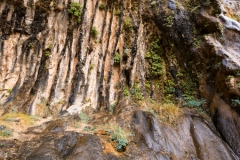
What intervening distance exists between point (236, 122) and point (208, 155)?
2.44m

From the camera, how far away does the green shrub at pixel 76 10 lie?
32.5ft

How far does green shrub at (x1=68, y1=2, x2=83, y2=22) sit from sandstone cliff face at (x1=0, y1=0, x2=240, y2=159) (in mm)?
136

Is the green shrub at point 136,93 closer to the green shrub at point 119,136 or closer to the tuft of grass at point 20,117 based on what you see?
the green shrub at point 119,136

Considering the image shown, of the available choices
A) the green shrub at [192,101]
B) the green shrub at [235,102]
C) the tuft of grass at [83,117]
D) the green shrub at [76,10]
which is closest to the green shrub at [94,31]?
the green shrub at [76,10]

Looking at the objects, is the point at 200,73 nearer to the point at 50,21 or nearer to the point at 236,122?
the point at 236,122

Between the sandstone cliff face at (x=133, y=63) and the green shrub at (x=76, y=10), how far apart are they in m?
0.14

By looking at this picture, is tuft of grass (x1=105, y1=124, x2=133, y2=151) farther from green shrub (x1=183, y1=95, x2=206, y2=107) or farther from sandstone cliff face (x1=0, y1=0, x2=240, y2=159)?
green shrub (x1=183, y1=95, x2=206, y2=107)

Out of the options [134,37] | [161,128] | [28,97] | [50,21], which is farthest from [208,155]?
[50,21]

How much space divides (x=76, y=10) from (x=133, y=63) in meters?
3.90

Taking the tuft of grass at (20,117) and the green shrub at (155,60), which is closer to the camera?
the tuft of grass at (20,117)

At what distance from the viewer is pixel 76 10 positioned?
993 centimetres

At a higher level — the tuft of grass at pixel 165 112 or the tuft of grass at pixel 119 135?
the tuft of grass at pixel 165 112

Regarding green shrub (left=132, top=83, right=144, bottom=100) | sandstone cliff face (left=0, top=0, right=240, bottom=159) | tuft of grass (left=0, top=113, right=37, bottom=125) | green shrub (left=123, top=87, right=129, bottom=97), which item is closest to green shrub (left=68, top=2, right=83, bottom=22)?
sandstone cliff face (left=0, top=0, right=240, bottom=159)

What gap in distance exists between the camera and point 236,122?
874 centimetres
